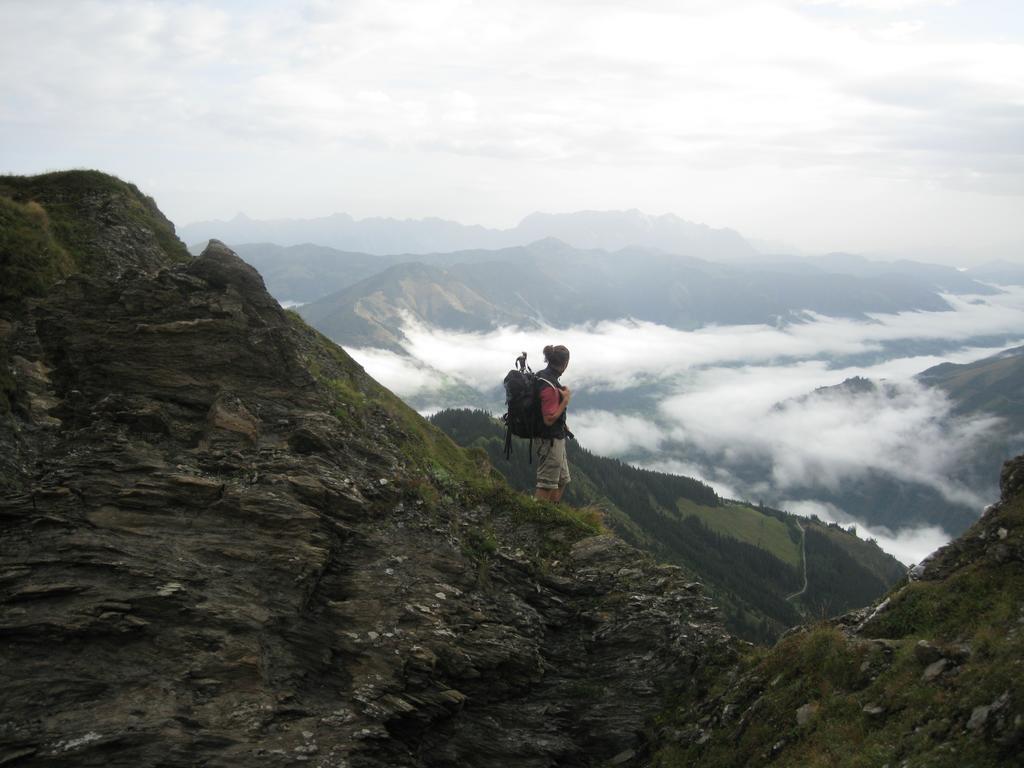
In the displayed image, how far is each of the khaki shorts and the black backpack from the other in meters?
0.79

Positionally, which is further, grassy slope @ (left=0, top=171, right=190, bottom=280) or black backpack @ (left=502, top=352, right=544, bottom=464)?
grassy slope @ (left=0, top=171, right=190, bottom=280)

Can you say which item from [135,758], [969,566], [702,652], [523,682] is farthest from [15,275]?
[969,566]

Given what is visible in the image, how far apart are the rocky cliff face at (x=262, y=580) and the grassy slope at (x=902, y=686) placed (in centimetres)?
189

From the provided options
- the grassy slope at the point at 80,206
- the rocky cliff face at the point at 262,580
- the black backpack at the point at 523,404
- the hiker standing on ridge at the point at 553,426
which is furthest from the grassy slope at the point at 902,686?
the grassy slope at the point at 80,206

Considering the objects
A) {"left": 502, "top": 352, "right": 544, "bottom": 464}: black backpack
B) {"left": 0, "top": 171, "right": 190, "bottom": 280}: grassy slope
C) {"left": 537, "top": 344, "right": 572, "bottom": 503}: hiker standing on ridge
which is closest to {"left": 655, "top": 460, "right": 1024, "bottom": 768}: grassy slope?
{"left": 537, "top": 344, "right": 572, "bottom": 503}: hiker standing on ridge

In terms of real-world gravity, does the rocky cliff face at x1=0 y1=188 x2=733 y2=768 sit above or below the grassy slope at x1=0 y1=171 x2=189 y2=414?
below

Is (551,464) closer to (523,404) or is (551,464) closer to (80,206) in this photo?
(523,404)

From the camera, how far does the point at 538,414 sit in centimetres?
2066

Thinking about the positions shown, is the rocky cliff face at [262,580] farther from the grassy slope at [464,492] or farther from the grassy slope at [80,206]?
the grassy slope at [80,206]

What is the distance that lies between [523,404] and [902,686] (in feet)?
39.5

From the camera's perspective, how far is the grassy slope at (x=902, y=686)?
930 centimetres

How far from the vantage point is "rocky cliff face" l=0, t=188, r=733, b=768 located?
37.7 ft

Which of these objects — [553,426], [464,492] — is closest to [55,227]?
[464,492]

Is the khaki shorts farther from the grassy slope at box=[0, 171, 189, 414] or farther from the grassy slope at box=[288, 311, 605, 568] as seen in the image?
the grassy slope at box=[0, 171, 189, 414]
